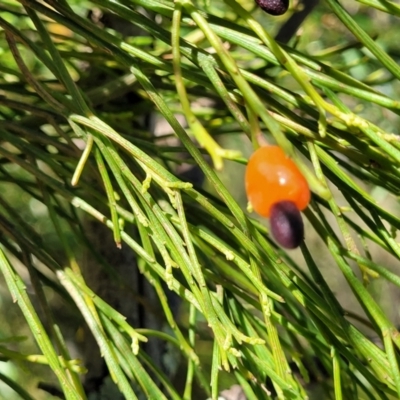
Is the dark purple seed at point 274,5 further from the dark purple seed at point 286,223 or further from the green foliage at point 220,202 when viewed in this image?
the dark purple seed at point 286,223

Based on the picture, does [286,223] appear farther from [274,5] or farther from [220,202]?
[220,202]

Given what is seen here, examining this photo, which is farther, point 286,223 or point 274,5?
point 274,5

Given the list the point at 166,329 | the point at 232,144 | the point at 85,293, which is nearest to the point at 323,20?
the point at 232,144

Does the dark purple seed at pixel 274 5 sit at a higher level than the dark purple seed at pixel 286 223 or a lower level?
higher

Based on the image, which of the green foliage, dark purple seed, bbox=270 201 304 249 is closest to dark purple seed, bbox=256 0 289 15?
the green foliage

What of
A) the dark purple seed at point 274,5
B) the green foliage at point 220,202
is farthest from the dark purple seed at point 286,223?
the dark purple seed at point 274,5

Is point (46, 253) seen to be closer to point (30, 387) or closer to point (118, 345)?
point (118, 345)

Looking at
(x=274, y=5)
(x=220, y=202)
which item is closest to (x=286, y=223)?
(x=274, y=5)

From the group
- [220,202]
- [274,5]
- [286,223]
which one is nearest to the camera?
[286,223]

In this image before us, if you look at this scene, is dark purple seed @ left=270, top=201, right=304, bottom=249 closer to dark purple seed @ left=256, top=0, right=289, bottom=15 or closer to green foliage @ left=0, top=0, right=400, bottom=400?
green foliage @ left=0, top=0, right=400, bottom=400
